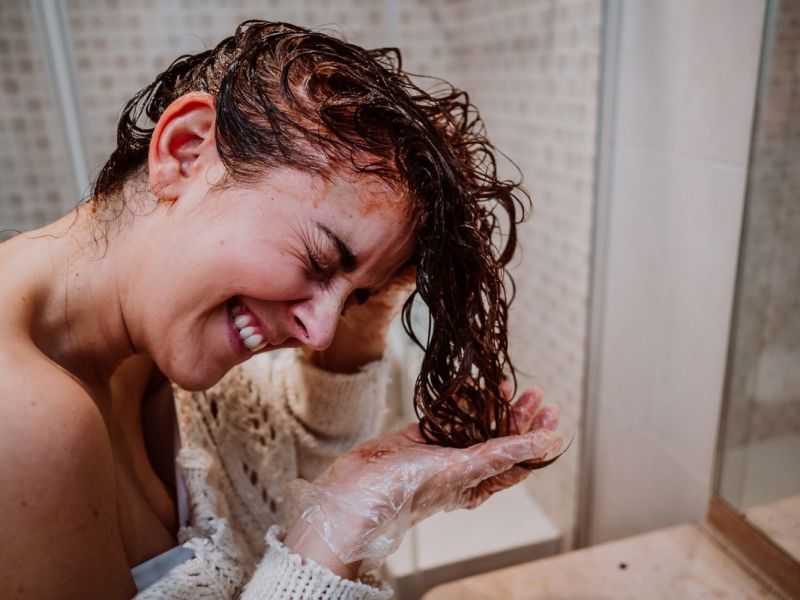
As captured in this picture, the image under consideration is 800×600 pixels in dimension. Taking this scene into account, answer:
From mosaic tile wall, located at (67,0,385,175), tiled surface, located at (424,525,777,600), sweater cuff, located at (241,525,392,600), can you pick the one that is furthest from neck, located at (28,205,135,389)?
mosaic tile wall, located at (67,0,385,175)

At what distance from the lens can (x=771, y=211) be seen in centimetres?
78

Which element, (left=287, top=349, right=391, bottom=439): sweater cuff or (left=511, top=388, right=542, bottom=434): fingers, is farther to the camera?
(left=287, top=349, right=391, bottom=439): sweater cuff

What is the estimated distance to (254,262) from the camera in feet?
2.00

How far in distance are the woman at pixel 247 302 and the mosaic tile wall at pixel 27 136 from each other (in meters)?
0.66

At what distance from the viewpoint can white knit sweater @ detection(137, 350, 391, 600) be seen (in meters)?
0.67

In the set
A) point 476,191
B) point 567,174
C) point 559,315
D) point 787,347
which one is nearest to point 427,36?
point 567,174

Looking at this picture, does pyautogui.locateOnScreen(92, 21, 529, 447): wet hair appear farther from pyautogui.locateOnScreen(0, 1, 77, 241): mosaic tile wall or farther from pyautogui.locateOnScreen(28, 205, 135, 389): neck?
pyautogui.locateOnScreen(0, 1, 77, 241): mosaic tile wall

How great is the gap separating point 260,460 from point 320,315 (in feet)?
1.31

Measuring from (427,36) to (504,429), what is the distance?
1.05m

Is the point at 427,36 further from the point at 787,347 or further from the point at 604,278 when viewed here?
the point at 787,347

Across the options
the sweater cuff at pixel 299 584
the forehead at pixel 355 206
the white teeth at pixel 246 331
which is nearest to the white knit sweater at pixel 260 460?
the sweater cuff at pixel 299 584

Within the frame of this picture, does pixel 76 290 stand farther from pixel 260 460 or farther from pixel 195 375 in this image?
pixel 260 460

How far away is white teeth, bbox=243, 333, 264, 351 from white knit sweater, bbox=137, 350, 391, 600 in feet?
0.66

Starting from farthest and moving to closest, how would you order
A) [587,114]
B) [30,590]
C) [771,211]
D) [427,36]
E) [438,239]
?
[427,36]
[587,114]
[771,211]
[438,239]
[30,590]
